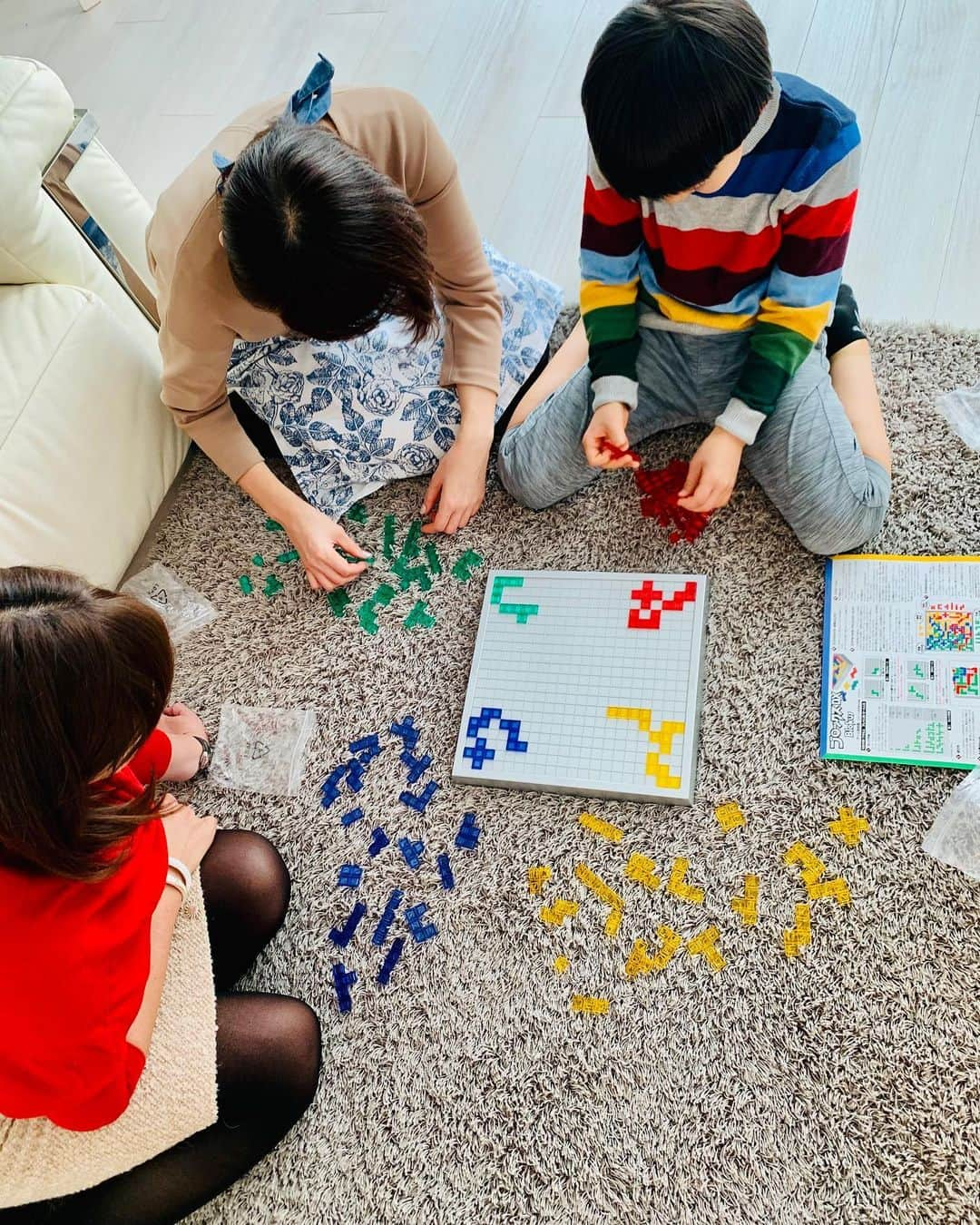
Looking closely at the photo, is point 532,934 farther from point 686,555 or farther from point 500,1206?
point 686,555

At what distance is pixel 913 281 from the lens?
139 cm

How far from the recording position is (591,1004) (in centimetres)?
105

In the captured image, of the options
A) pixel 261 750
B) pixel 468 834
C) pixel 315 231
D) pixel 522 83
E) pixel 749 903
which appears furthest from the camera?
pixel 522 83

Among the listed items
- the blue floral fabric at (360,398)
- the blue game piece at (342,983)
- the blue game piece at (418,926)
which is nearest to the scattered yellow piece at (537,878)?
the blue game piece at (418,926)

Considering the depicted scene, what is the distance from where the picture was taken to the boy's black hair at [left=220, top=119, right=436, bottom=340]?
33.1 inches

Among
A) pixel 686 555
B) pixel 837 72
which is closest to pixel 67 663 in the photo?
pixel 686 555

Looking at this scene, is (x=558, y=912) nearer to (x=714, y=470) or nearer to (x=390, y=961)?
(x=390, y=961)

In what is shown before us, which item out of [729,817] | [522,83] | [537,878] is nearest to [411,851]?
[537,878]

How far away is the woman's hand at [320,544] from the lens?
52.0 inches

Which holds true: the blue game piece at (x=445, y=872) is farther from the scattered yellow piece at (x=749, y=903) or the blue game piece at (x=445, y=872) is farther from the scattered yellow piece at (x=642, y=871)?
the scattered yellow piece at (x=749, y=903)

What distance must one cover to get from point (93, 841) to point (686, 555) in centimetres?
79

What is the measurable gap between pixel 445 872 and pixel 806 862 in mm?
405

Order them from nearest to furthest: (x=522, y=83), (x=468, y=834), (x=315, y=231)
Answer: (x=315, y=231) → (x=468, y=834) → (x=522, y=83)

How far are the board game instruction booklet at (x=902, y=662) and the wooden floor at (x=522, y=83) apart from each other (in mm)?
418
